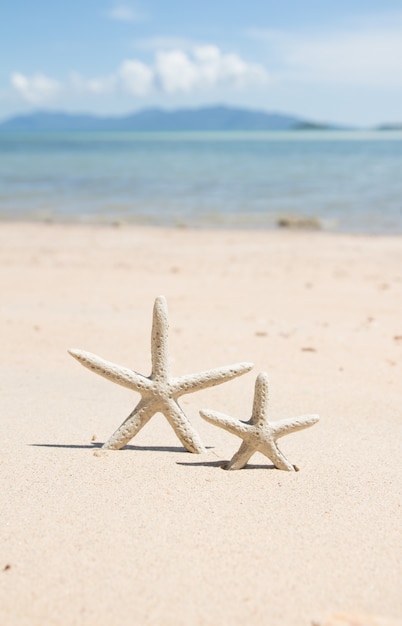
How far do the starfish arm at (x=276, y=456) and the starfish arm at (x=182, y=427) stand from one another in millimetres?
372

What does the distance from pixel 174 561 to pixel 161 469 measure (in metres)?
0.77

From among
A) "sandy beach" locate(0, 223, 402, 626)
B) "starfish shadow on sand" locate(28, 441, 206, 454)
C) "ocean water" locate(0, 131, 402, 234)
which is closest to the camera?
"sandy beach" locate(0, 223, 402, 626)

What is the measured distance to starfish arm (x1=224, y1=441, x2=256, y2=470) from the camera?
11.2 ft

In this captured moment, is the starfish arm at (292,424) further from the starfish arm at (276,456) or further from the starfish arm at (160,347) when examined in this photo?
the starfish arm at (160,347)

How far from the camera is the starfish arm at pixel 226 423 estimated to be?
3.32 metres

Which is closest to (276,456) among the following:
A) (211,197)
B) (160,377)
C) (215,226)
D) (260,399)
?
(260,399)

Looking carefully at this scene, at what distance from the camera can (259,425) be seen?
337 cm

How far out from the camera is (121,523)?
2.92 metres

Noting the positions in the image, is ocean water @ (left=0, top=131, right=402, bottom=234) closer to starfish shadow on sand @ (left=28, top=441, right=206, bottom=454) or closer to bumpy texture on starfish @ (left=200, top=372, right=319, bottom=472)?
starfish shadow on sand @ (left=28, top=441, right=206, bottom=454)

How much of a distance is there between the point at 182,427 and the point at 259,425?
1.35 ft

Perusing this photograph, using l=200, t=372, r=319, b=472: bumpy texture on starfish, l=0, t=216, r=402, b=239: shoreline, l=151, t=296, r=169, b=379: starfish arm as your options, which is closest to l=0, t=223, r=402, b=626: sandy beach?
l=200, t=372, r=319, b=472: bumpy texture on starfish

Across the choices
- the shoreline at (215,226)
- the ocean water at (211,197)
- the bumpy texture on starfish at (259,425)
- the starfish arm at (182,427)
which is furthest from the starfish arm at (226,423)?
the ocean water at (211,197)

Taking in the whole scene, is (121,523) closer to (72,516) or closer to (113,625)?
(72,516)

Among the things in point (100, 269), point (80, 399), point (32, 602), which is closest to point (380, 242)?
point (100, 269)
